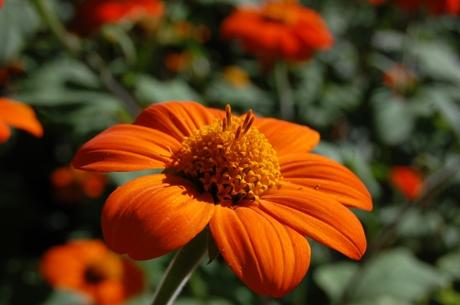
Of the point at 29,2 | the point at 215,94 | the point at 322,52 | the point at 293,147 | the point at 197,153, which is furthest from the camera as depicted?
the point at 322,52

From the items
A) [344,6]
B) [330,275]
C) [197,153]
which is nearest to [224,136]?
[197,153]

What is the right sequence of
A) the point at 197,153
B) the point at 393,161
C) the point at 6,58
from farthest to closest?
the point at 393,161, the point at 6,58, the point at 197,153

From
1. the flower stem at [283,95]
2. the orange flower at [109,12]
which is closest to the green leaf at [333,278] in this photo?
the flower stem at [283,95]

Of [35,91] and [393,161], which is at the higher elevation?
[35,91]

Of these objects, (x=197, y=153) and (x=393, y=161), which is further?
(x=393, y=161)

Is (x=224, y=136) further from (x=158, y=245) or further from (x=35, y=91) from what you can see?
(x=35, y=91)

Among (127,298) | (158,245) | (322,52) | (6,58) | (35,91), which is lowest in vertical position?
(127,298)

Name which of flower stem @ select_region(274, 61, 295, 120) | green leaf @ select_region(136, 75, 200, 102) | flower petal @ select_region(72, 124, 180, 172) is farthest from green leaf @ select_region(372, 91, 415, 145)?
flower petal @ select_region(72, 124, 180, 172)

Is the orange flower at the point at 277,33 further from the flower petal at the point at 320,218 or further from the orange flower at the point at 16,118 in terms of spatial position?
the flower petal at the point at 320,218
